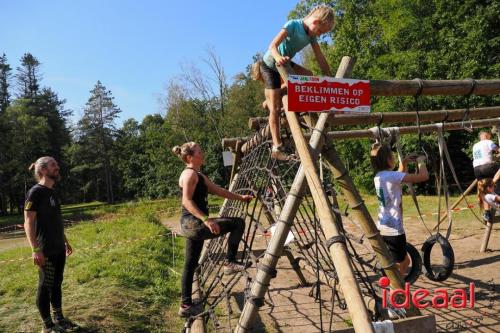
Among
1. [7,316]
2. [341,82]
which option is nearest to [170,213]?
[7,316]

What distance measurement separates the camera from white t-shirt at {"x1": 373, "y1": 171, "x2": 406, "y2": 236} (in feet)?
11.5

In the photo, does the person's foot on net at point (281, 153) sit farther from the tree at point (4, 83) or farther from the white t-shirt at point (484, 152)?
the tree at point (4, 83)

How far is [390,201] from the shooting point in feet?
11.6

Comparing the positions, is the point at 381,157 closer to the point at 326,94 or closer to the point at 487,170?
the point at 326,94

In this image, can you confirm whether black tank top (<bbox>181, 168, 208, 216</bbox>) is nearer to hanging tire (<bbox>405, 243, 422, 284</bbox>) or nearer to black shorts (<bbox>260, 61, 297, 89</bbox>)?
black shorts (<bbox>260, 61, 297, 89</bbox>)

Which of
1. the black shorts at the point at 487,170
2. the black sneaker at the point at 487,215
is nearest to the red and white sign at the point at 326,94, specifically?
the black sneaker at the point at 487,215

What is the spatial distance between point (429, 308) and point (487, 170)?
310 cm

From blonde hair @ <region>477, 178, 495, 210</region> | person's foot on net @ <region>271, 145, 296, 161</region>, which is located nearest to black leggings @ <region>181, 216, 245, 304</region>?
person's foot on net @ <region>271, 145, 296, 161</region>

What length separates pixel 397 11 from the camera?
741 inches

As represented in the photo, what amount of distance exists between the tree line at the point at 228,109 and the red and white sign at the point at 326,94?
2.50 ft

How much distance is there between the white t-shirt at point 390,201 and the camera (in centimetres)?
350

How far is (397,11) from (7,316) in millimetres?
18978

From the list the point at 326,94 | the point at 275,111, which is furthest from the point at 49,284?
the point at 326,94

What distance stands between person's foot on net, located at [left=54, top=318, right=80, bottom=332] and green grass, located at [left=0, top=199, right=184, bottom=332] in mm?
142
